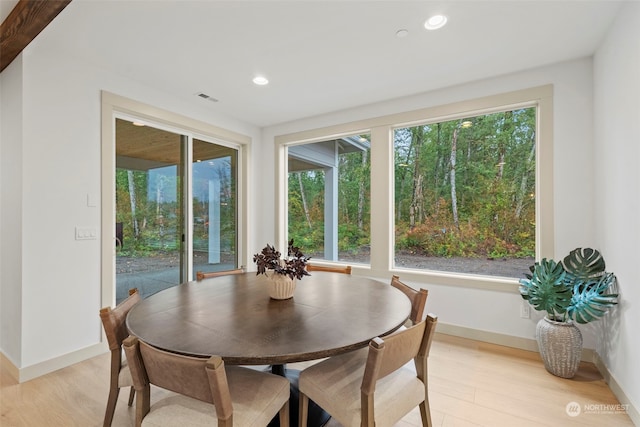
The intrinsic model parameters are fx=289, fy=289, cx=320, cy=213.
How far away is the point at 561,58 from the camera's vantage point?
251cm

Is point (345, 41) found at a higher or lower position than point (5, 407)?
higher

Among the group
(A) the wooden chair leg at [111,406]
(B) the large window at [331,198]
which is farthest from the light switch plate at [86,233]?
(B) the large window at [331,198]

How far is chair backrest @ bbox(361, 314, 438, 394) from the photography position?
3.60 feet

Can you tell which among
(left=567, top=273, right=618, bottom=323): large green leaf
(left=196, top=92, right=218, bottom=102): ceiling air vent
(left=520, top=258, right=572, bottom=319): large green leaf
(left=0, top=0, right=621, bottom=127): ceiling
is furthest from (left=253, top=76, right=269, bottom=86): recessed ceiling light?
(left=567, top=273, right=618, bottom=323): large green leaf

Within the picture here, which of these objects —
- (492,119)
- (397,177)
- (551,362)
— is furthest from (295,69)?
(551,362)

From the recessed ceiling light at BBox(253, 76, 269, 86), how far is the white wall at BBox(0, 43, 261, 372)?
1.35 metres

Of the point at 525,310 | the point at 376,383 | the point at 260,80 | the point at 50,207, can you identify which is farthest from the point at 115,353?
the point at 525,310

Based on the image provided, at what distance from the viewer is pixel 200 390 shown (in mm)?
1007

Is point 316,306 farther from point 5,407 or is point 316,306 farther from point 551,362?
point 5,407

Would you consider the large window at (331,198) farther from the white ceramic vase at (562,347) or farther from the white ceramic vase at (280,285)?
the white ceramic vase at (280,285)

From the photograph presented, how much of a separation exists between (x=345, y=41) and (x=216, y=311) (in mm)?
2154

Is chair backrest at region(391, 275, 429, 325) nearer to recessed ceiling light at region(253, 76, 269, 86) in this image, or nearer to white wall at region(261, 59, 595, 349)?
white wall at region(261, 59, 595, 349)

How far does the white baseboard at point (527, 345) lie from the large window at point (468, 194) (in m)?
0.60

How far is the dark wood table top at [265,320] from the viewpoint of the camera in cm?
116
